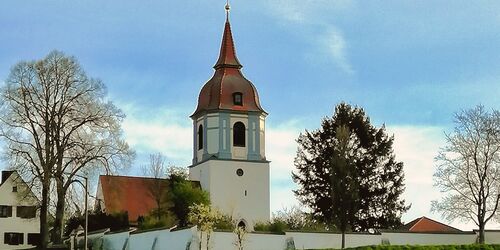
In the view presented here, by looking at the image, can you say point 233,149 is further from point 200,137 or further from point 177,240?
point 177,240

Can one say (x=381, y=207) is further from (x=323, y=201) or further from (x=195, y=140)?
(x=195, y=140)

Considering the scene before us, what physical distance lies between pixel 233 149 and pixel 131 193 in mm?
8828

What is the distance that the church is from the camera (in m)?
73.6

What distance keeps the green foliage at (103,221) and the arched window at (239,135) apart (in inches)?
488

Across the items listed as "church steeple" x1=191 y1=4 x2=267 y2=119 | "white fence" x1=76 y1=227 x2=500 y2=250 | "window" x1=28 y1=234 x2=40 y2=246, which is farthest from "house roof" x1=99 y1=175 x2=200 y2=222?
"white fence" x1=76 y1=227 x2=500 y2=250

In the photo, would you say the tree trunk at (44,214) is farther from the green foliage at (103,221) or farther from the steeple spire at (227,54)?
the steeple spire at (227,54)

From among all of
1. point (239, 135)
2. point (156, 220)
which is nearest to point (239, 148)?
point (239, 135)

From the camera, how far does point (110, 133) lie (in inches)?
2298

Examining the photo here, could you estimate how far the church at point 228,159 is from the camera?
73562 mm

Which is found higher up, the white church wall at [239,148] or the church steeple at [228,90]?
the church steeple at [228,90]

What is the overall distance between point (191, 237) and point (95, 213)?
20.4m

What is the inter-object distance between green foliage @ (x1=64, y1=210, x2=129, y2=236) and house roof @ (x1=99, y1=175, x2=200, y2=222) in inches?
169

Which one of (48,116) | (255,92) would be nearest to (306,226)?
(255,92)

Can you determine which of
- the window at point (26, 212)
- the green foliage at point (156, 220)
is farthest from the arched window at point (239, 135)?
the window at point (26, 212)
